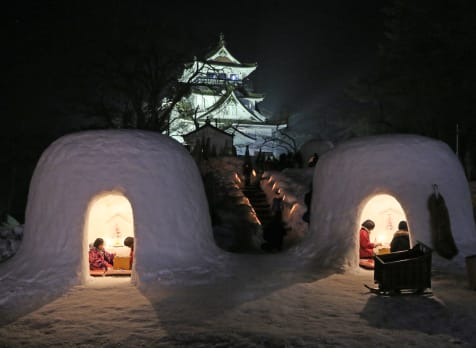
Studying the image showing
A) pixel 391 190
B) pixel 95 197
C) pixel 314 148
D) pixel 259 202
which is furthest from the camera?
pixel 314 148

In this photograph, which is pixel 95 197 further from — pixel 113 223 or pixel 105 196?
pixel 113 223

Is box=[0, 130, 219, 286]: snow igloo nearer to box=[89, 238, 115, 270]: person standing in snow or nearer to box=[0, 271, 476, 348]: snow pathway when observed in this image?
box=[0, 271, 476, 348]: snow pathway

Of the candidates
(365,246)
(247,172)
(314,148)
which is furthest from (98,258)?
(314,148)

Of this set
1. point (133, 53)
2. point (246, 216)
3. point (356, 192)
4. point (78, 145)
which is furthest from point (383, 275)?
point (133, 53)

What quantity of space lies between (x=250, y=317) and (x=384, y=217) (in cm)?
657

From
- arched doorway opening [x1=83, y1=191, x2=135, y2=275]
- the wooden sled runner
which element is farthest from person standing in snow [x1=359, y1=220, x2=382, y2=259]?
arched doorway opening [x1=83, y1=191, x2=135, y2=275]

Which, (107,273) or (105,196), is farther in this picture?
(107,273)

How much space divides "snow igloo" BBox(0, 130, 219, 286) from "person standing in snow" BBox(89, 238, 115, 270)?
0.95 meters

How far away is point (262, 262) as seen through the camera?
10039 mm

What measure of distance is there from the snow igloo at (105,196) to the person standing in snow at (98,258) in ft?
3.13

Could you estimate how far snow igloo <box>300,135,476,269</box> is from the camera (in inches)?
344

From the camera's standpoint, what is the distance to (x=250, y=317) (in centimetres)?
602

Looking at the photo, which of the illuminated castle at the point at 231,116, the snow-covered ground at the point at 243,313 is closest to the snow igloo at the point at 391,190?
the snow-covered ground at the point at 243,313

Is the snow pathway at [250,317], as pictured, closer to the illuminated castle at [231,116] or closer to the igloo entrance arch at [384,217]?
the igloo entrance arch at [384,217]
